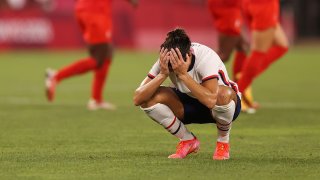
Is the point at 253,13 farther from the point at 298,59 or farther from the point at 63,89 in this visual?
the point at 298,59

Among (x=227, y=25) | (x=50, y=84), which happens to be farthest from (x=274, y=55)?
(x=50, y=84)

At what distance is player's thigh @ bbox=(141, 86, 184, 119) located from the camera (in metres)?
6.65

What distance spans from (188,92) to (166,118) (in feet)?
0.80

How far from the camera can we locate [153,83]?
651cm

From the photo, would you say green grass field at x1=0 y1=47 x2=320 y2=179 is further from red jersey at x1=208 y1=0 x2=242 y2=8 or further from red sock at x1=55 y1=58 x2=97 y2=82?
red jersey at x1=208 y1=0 x2=242 y2=8

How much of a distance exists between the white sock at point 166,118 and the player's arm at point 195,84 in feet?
1.13

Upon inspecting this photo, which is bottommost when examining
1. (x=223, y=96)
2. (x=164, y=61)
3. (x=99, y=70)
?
(x=99, y=70)

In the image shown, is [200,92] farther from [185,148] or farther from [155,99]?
[185,148]

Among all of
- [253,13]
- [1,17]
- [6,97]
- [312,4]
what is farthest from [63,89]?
[312,4]

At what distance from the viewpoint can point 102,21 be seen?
1098cm

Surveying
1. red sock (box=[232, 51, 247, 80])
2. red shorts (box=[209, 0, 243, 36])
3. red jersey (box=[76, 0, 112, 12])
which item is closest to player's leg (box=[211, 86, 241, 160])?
red shorts (box=[209, 0, 243, 36])

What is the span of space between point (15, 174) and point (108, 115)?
423cm

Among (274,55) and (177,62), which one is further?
(274,55)

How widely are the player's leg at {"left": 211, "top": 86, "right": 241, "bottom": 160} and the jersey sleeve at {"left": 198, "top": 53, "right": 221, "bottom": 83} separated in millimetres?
158
